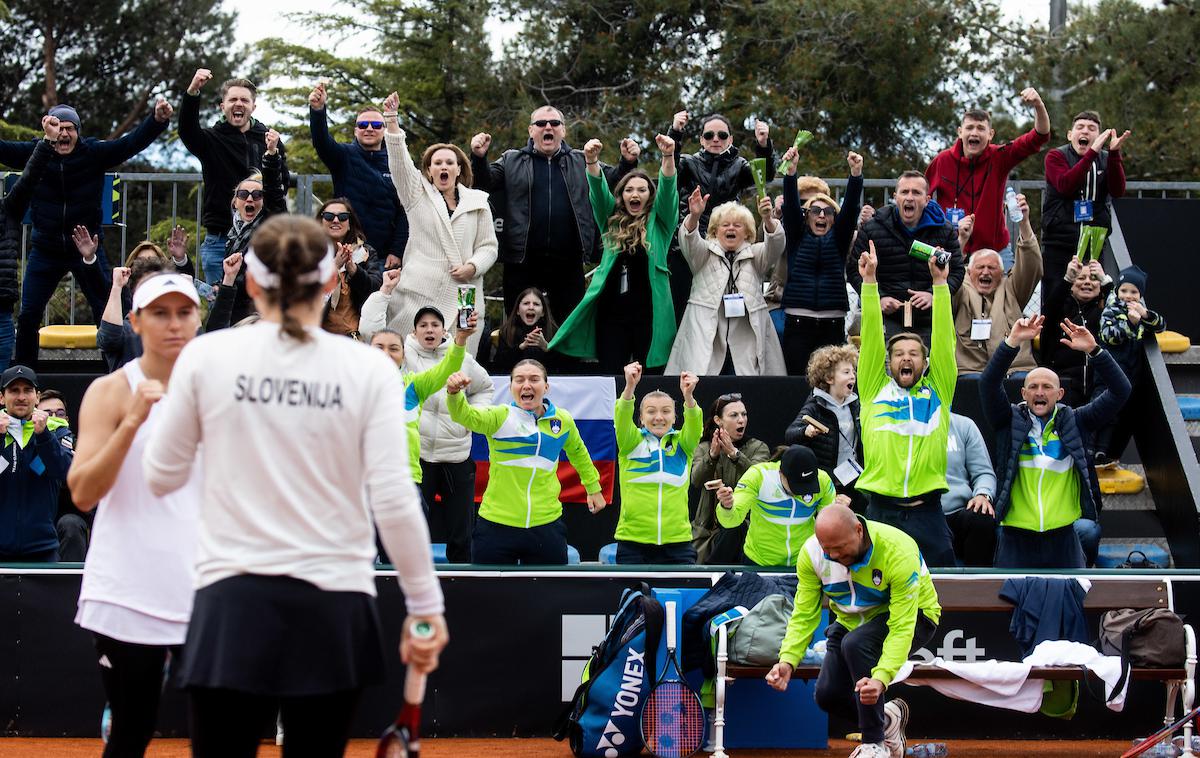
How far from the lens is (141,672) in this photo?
447cm

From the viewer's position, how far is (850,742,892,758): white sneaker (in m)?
7.21

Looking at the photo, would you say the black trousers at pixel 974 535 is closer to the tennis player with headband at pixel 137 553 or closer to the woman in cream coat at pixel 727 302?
the woman in cream coat at pixel 727 302

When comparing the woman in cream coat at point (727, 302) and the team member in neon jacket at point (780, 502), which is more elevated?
the woman in cream coat at point (727, 302)

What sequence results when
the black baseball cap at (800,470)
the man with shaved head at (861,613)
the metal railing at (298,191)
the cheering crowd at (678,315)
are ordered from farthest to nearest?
the metal railing at (298,191), the cheering crowd at (678,315), the black baseball cap at (800,470), the man with shaved head at (861,613)

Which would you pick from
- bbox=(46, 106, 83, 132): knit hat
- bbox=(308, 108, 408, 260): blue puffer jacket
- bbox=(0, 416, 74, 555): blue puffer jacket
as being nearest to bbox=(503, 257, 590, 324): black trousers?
bbox=(308, 108, 408, 260): blue puffer jacket

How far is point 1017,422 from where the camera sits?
30.1 feet

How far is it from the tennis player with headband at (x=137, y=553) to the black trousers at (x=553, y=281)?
6793mm

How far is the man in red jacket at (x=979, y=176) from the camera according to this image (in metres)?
11.5

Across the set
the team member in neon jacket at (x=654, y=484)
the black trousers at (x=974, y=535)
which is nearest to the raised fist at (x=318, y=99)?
the team member in neon jacket at (x=654, y=484)

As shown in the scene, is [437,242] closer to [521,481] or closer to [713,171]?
[713,171]

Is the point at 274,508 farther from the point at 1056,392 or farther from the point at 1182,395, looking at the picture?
the point at 1182,395

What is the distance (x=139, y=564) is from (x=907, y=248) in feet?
24.0

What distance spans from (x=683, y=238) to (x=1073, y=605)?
3955 mm

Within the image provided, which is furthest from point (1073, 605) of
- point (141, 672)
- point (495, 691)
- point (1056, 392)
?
point (141, 672)
